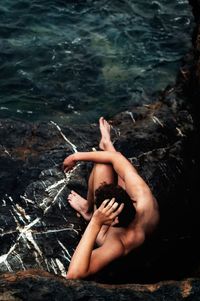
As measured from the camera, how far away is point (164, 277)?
6.44 meters

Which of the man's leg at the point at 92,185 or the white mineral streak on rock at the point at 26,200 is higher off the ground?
the man's leg at the point at 92,185

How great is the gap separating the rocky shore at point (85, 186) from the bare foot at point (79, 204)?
112 mm

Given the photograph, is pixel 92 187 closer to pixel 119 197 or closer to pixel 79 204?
pixel 79 204

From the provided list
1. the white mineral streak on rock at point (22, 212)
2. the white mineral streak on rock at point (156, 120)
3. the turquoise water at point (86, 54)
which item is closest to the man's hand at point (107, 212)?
the white mineral streak on rock at point (22, 212)

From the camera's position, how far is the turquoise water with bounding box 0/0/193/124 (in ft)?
36.7

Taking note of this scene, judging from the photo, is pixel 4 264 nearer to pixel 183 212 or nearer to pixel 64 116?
pixel 183 212

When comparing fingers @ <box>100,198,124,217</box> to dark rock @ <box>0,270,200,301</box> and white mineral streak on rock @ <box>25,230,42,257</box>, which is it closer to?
dark rock @ <box>0,270,200,301</box>

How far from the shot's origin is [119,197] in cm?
543

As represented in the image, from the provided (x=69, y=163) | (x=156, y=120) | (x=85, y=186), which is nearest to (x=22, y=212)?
(x=69, y=163)

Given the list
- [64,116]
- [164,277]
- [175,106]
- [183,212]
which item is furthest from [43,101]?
[164,277]

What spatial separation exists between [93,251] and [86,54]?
8133mm

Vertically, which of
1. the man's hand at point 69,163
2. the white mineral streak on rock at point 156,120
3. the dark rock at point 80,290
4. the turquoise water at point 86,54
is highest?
the dark rock at point 80,290

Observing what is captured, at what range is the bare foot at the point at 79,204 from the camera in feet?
22.2

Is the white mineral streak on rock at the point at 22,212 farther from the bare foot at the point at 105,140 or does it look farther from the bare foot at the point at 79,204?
the bare foot at the point at 105,140
